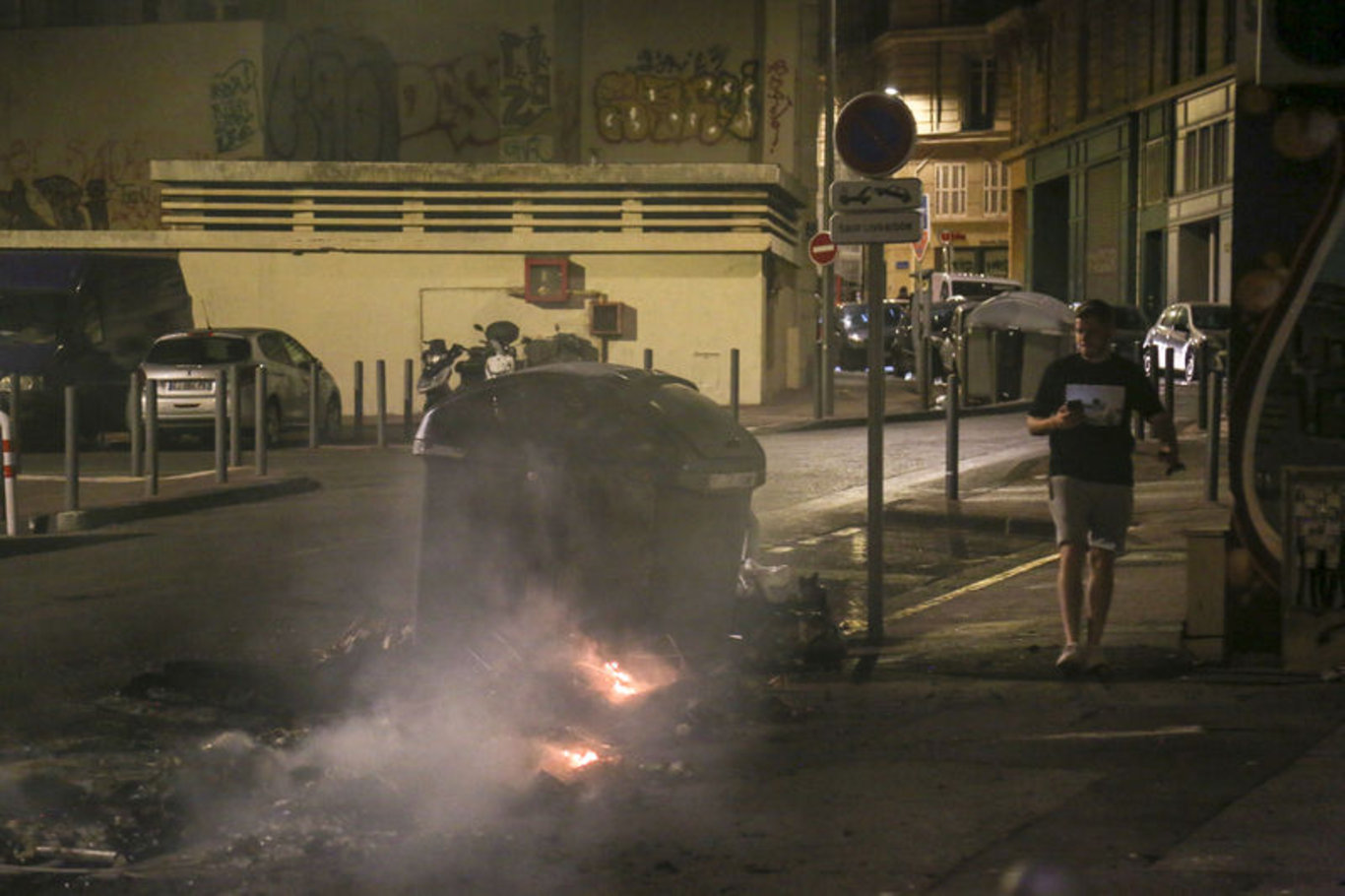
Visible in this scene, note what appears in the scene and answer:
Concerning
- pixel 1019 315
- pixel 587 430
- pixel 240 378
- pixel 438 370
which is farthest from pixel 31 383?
pixel 587 430

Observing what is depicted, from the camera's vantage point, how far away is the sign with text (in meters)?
9.57

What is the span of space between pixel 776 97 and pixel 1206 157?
1386 cm

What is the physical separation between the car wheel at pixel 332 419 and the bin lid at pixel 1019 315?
957 cm

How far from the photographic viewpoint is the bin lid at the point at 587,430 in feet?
26.8

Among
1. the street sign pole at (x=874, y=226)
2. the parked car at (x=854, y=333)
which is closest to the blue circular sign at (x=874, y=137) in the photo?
the street sign pole at (x=874, y=226)

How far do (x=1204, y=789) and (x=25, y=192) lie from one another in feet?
102

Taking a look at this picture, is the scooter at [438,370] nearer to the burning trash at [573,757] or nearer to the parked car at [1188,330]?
the parked car at [1188,330]

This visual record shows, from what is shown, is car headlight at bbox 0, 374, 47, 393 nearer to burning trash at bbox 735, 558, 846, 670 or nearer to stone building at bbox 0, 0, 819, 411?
stone building at bbox 0, 0, 819, 411

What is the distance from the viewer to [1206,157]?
4288 centimetres

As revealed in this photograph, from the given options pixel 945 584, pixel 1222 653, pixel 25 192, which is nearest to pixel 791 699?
pixel 1222 653

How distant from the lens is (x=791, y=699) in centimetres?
823

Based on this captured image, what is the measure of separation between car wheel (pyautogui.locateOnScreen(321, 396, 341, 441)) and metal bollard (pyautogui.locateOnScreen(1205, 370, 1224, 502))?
41.9 feet

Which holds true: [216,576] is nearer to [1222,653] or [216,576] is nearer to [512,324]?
[1222,653]

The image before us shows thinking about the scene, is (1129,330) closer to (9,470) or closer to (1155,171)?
(1155,171)
